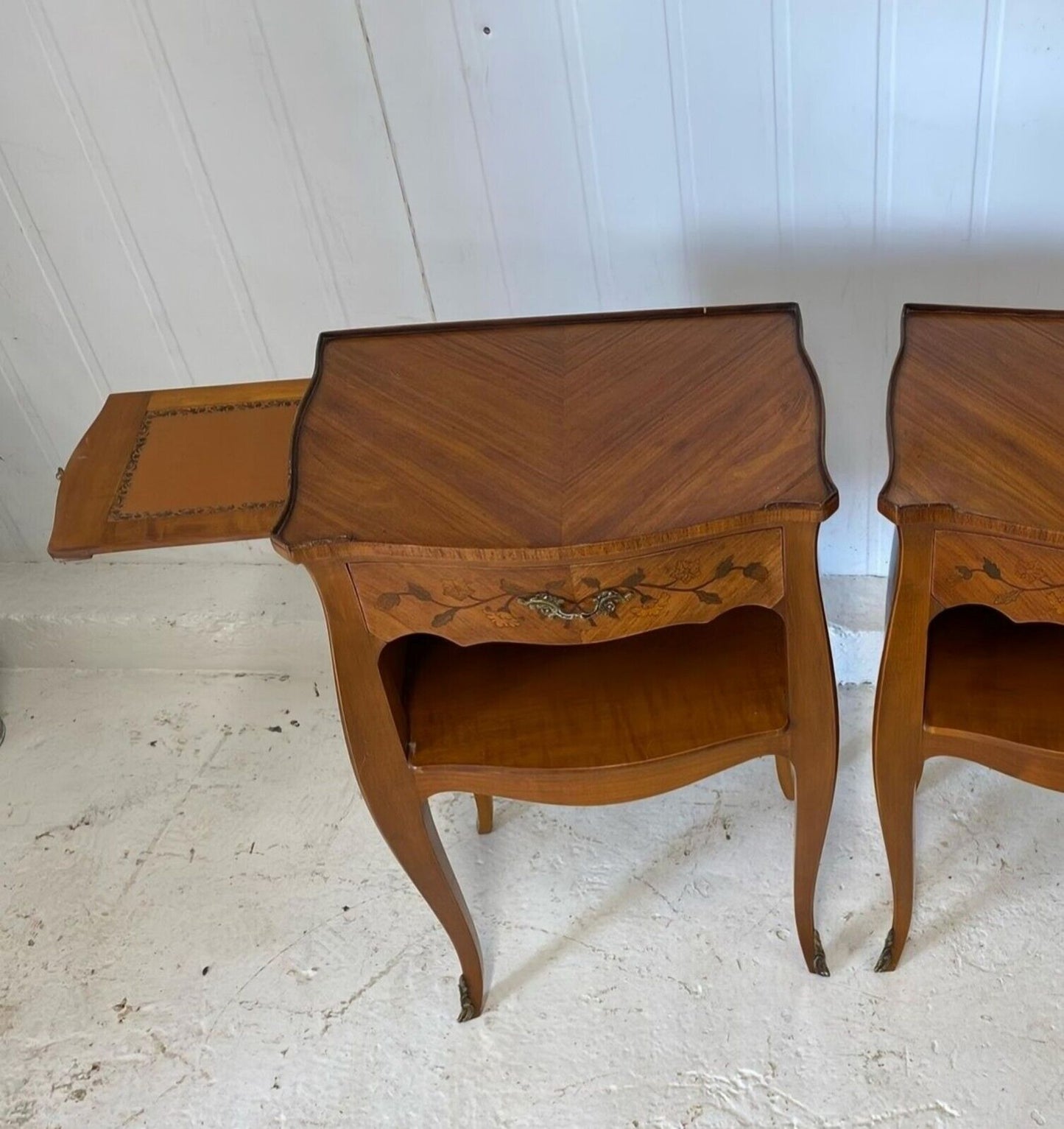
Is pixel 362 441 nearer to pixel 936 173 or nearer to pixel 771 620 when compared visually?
pixel 771 620

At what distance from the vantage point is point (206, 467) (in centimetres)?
119

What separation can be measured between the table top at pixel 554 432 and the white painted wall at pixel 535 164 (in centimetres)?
25

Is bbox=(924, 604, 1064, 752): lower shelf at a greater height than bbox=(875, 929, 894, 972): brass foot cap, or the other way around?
bbox=(924, 604, 1064, 752): lower shelf

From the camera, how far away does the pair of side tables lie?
2.96 ft

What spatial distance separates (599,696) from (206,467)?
49 centimetres

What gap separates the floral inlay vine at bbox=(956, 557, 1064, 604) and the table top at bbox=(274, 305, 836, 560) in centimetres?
14

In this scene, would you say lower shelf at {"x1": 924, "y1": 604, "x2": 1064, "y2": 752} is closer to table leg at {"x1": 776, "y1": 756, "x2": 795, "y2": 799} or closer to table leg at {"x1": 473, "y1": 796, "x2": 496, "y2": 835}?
table leg at {"x1": 776, "y1": 756, "x2": 795, "y2": 799}

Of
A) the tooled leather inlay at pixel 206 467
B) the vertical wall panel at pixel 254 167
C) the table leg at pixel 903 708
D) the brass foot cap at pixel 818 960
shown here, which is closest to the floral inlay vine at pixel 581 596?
the table leg at pixel 903 708

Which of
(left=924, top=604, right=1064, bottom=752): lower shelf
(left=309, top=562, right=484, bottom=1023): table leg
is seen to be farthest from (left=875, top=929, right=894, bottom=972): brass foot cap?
(left=309, top=562, right=484, bottom=1023): table leg

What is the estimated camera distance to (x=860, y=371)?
1419 mm

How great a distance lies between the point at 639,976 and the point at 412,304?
915mm

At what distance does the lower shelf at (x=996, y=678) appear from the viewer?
40.3 inches

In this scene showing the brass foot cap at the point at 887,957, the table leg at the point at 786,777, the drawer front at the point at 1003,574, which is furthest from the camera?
the table leg at the point at 786,777

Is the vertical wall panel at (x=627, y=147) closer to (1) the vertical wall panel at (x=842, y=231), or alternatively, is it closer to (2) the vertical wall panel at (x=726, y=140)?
(2) the vertical wall panel at (x=726, y=140)
